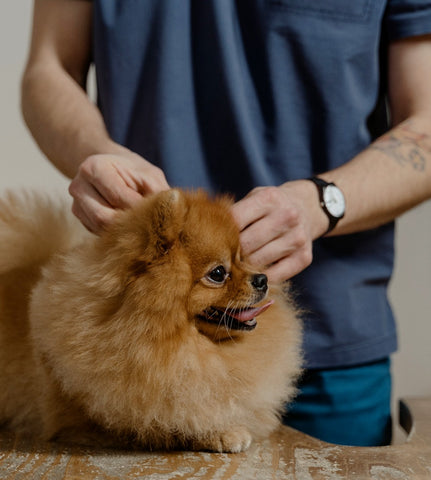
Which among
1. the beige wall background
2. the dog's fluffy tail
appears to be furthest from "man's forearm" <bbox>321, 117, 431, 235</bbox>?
the beige wall background

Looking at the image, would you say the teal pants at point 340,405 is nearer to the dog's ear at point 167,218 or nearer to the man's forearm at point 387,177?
the man's forearm at point 387,177

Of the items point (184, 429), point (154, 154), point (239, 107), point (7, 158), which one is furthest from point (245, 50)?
point (7, 158)

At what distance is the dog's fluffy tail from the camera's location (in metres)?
1.19

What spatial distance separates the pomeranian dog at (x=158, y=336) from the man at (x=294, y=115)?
0.32m

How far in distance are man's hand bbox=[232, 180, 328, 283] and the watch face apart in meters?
0.02

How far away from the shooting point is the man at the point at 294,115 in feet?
4.22

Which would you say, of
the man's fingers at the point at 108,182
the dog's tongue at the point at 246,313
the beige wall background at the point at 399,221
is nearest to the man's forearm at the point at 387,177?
the dog's tongue at the point at 246,313

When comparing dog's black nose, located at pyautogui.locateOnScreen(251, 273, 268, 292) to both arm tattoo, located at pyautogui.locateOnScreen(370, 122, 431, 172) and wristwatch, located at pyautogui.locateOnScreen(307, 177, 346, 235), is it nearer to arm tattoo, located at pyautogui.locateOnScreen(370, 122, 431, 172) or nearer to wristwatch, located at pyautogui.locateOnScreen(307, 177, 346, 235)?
wristwatch, located at pyautogui.locateOnScreen(307, 177, 346, 235)

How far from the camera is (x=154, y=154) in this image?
1331mm

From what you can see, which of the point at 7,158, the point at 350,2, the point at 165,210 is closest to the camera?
the point at 165,210

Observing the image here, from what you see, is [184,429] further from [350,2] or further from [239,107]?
[350,2]

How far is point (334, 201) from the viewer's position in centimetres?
113

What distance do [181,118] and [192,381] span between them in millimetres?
615

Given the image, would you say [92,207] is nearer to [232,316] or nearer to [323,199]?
[232,316]
